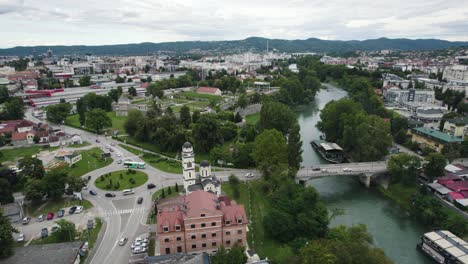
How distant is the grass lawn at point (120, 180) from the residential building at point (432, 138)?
4481 centimetres

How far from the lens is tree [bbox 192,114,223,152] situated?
2064 inches

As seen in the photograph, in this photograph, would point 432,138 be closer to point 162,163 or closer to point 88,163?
point 162,163

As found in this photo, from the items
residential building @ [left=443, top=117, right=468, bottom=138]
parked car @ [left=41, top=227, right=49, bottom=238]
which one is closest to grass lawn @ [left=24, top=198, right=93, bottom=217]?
parked car @ [left=41, top=227, right=49, bottom=238]

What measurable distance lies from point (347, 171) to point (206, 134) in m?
23.2

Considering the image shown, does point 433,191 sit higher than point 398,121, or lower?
lower

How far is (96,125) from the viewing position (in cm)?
6488

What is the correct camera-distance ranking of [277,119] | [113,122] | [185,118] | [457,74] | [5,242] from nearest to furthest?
[5,242] < [277,119] < [185,118] < [113,122] < [457,74]

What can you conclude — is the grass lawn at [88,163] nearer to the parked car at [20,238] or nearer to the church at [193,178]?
the parked car at [20,238]

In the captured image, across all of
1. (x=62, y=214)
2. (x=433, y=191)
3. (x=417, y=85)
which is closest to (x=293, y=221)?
(x=433, y=191)

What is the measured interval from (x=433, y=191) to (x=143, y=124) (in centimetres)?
4720

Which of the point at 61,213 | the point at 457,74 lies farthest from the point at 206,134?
the point at 457,74

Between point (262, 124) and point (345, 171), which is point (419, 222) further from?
point (262, 124)

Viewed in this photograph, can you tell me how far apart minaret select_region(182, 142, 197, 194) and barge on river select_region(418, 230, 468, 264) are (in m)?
24.5

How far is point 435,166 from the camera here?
39.4m
